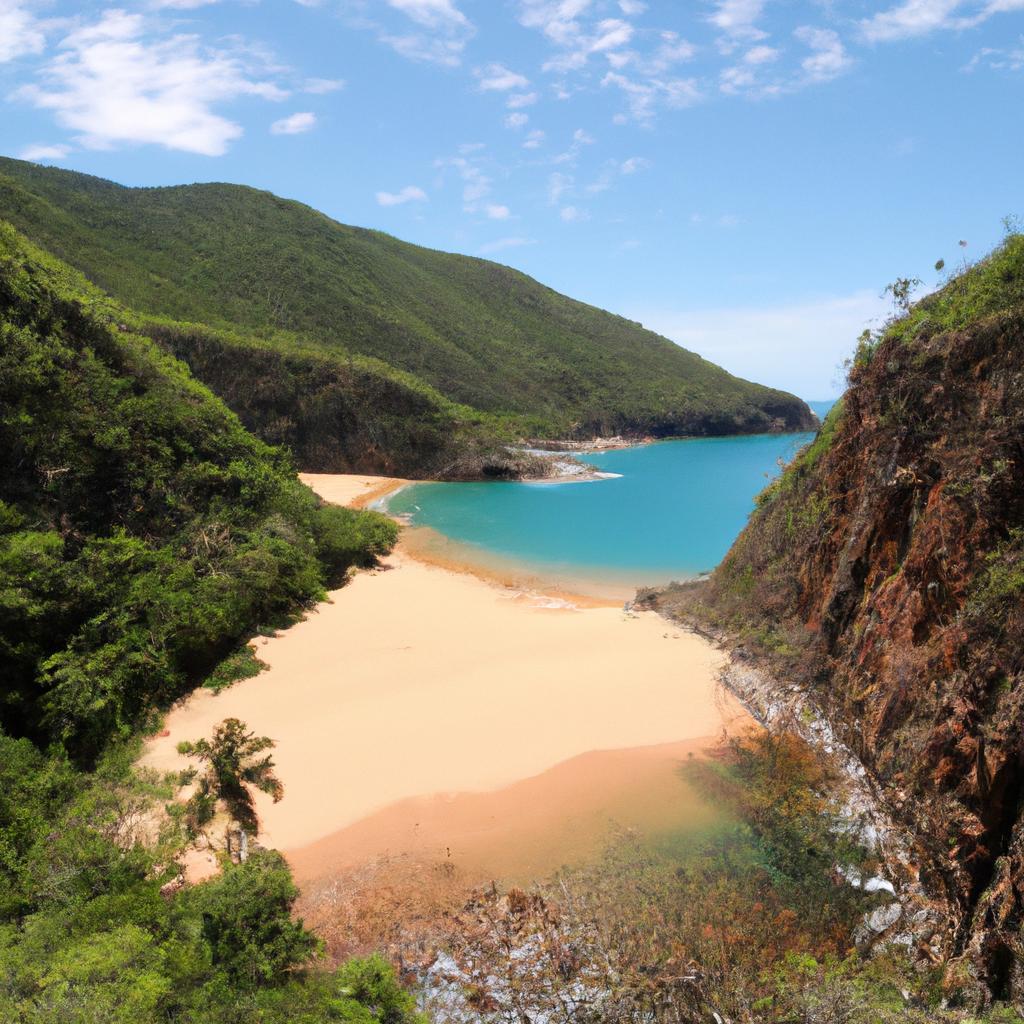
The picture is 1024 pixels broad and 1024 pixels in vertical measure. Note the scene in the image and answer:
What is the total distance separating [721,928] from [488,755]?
3.98 meters

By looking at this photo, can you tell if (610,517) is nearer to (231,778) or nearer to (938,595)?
(938,595)

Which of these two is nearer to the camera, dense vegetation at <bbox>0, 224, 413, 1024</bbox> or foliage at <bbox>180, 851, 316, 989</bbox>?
dense vegetation at <bbox>0, 224, 413, 1024</bbox>

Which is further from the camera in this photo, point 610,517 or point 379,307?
point 379,307

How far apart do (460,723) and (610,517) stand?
787 inches

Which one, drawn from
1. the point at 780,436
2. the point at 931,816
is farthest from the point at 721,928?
the point at 780,436

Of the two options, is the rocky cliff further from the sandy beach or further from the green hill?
the green hill

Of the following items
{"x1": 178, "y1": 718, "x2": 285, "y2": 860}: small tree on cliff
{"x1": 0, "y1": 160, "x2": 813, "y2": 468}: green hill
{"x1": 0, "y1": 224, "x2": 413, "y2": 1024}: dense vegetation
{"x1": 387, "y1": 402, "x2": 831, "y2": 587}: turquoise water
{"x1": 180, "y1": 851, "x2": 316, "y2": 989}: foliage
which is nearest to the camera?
{"x1": 0, "y1": 224, "x2": 413, "y2": 1024}: dense vegetation

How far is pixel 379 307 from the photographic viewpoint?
62.3 metres

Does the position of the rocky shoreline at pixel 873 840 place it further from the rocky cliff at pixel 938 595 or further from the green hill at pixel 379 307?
the green hill at pixel 379 307

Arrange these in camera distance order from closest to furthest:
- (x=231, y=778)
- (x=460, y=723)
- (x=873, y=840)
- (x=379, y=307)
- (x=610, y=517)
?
(x=873, y=840) → (x=231, y=778) → (x=460, y=723) → (x=610, y=517) → (x=379, y=307)

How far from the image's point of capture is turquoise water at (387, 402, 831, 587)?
2200 cm

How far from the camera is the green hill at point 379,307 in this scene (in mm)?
49219

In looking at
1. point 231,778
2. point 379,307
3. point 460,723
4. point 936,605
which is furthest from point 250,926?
point 379,307

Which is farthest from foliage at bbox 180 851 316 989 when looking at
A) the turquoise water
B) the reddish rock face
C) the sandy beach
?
the turquoise water
